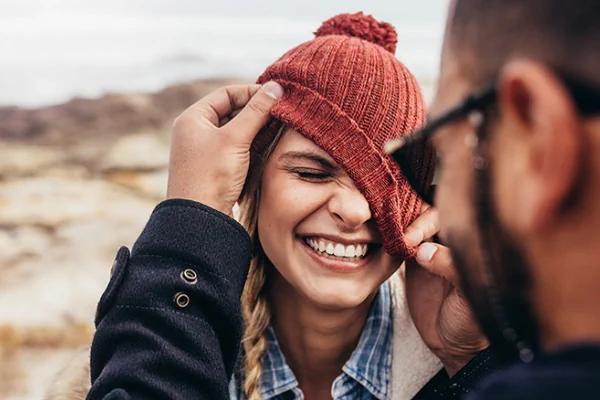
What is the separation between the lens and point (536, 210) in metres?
0.98

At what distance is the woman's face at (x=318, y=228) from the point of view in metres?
2.49

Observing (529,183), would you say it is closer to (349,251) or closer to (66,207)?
(349,251)

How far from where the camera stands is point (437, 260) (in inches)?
96.7

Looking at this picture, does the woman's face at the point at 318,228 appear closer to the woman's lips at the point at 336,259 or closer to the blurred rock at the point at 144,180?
the woman's lips at the point at 336,259

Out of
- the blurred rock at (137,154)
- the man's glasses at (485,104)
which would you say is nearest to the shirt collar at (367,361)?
the man's glasses at (485,104)

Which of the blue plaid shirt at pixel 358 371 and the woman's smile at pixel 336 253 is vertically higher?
the woman's smile at pixel 336 253

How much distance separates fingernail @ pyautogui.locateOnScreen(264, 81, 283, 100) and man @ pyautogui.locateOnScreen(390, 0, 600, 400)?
1276 mm

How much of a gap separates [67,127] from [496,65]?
1090cm

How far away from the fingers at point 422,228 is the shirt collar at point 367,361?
404mm

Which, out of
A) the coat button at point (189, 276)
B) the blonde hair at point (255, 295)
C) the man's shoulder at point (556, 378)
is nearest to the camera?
the man's shoulder at point (556, 378)

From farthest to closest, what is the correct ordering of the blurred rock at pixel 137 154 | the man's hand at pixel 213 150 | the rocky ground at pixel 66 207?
the blurred rock at pixel 137 154
the rocky ground at pixel 66 207
the man's hand at pixel 213 150

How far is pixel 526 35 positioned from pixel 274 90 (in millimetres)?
1476

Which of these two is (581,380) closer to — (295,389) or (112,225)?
(295,389)

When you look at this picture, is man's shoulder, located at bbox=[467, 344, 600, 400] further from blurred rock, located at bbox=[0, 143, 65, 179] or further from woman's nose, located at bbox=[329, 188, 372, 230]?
blurred rock, located at bbox=[0, 143, 65, 179]
